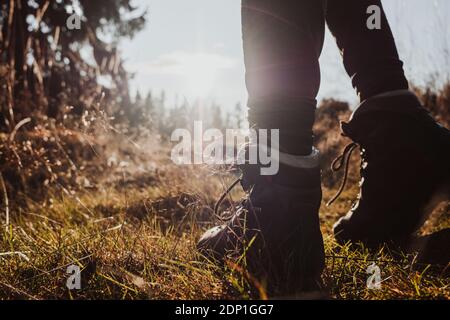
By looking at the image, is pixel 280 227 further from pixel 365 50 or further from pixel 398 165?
pixel 365 50

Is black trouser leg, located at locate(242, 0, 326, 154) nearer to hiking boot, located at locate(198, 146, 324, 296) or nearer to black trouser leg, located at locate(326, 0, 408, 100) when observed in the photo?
hiking boot, located at locate(198, 146, 324, 296)

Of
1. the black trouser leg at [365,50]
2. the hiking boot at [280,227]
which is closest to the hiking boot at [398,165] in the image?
the black trouser leg at [365,50]

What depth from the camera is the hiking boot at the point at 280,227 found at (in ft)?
3.35

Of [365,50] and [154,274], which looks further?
[365,50]

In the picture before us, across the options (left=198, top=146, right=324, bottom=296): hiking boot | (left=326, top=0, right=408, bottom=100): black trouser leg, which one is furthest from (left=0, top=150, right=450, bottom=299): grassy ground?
(left=326, top=0, right=408, bottom=100): black trouser leg


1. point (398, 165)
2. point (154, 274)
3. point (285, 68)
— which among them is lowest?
point (154, 274)

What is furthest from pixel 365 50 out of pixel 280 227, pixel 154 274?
pixel 154 274

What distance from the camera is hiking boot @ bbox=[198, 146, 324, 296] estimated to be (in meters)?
1.02

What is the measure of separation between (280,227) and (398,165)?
0.48 m

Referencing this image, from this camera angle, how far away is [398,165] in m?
1.25

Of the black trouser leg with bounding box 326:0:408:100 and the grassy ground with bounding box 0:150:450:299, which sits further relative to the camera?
the black trouser leg with bounding box 326:0:408:100

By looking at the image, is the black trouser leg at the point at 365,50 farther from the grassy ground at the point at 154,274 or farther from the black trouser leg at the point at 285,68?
the grassy ground at the point at 154,274

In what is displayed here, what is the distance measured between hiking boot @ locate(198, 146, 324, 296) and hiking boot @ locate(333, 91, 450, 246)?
25cm
